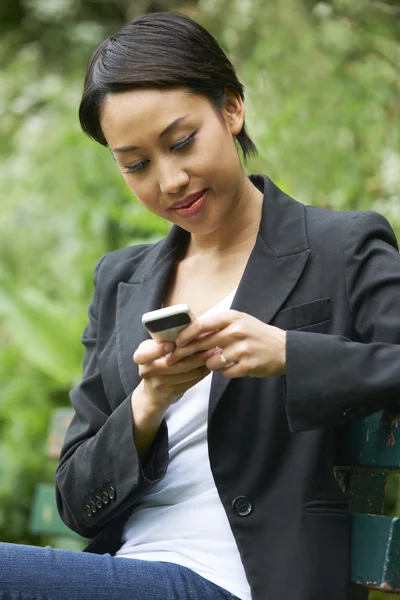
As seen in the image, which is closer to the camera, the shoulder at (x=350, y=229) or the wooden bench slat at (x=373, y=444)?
the wooden bench slat at (x=373, y=444)

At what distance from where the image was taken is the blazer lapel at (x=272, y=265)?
2035mm

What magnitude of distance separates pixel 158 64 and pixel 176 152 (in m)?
0.19

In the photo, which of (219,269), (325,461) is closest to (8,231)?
(219,269)

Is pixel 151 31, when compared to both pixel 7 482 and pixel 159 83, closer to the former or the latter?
pixel 159 83

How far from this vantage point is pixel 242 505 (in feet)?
6.31

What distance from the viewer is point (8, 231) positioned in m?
7.45

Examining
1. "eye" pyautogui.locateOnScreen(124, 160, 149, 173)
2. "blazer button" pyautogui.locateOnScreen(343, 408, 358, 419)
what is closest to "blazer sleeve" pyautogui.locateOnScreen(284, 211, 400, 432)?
"blazer button" pyautogui.locateOnScreen(343, 408, 358, 419)

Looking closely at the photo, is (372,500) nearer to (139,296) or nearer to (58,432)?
→ (139,296)

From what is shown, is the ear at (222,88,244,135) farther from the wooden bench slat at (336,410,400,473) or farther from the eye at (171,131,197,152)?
the wooden bench slat at (336,410,400,473)

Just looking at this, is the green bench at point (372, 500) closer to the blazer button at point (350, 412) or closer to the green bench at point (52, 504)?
the blazer button at point (350, 412)

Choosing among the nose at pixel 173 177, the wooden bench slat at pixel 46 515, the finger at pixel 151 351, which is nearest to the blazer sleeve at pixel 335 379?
the finger at pixel 151 351

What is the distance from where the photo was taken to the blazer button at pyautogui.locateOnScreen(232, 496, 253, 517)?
1.92 meters

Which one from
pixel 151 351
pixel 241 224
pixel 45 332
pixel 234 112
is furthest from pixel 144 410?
pixel 45 332

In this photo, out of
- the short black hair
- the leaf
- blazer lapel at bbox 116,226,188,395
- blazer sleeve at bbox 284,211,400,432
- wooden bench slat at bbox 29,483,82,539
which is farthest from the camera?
the leaf
